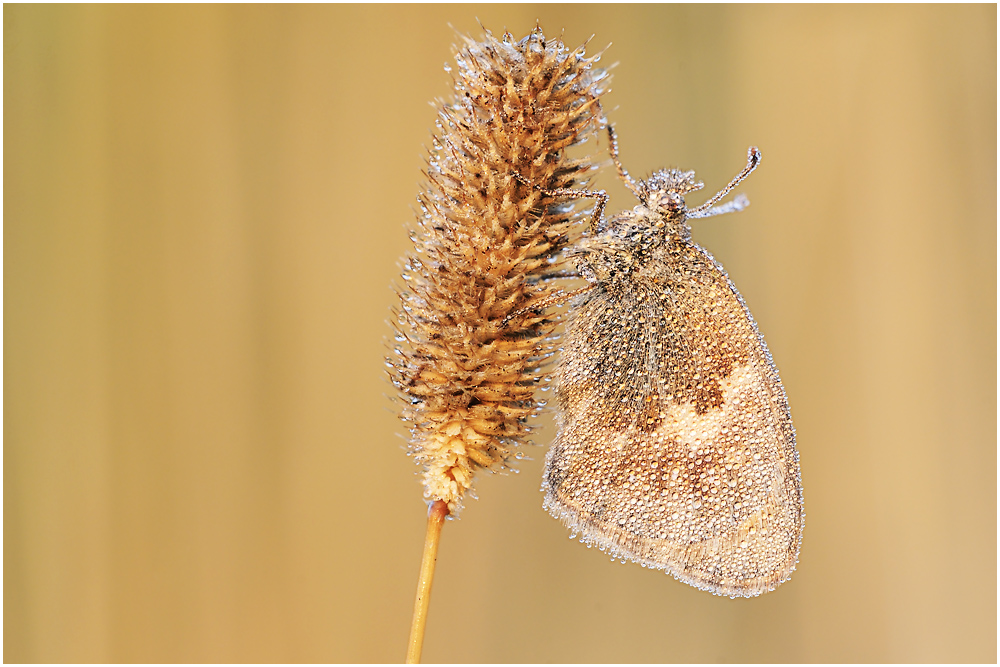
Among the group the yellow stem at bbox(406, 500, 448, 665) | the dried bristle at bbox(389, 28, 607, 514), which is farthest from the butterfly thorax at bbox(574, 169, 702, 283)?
the yellow stem at bbox(406, 500, 448, 665)

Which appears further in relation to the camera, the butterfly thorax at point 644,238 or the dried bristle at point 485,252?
the butterfly thorax at point 644,238

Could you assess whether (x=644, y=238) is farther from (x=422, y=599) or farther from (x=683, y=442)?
(x=422, y=599)

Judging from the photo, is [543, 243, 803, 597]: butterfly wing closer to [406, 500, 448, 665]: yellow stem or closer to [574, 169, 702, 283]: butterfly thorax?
[574, 169, 702, 283]: butterfly thorax

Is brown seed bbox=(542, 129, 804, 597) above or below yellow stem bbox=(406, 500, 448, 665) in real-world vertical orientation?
above

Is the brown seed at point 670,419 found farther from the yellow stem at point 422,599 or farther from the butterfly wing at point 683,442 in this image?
the yellow stem at point 422,599

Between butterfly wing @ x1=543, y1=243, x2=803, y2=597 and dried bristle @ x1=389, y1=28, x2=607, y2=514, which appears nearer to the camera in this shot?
dried bristle @ x1=389, y1=28, x2=607, y2=514

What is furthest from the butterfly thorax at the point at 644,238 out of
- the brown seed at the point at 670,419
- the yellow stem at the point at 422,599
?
the yellow stem at the point at 422,599

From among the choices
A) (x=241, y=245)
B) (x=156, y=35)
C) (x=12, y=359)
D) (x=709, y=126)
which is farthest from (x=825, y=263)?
(x=12, y=359)
